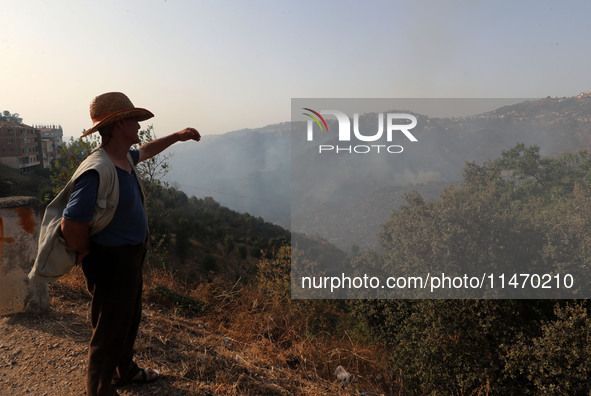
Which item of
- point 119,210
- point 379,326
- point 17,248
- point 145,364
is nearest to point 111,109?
point 119,210

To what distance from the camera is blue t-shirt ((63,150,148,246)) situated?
1850 millimetres

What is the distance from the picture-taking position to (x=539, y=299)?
1084 centimetres

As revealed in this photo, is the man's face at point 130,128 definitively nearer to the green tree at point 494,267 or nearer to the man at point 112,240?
the man at point 112,240

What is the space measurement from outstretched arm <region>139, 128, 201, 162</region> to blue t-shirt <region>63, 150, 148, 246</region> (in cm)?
38

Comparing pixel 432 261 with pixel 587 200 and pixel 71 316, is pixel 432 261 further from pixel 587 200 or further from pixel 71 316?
pixel 71 316

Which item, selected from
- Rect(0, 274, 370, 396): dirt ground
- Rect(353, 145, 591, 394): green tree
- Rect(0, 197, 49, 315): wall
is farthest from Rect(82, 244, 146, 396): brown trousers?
Rect(353, 145, 591, 394): green tree

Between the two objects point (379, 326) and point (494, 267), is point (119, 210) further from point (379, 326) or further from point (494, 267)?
point (494, 267)

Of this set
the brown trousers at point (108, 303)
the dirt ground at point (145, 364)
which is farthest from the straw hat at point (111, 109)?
the dirt ground at point (145, 364)

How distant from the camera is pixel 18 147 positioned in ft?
137

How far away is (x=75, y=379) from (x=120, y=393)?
463 mm

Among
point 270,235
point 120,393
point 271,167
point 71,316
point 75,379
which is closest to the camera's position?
point 120,393

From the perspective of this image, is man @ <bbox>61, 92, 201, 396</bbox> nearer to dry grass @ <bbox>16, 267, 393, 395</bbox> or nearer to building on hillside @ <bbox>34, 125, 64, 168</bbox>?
dry grass @ <bbox>16, 267, 393, 395</bbox>

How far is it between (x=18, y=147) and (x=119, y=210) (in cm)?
4986

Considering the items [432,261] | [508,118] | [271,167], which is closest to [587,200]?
[432,261]
